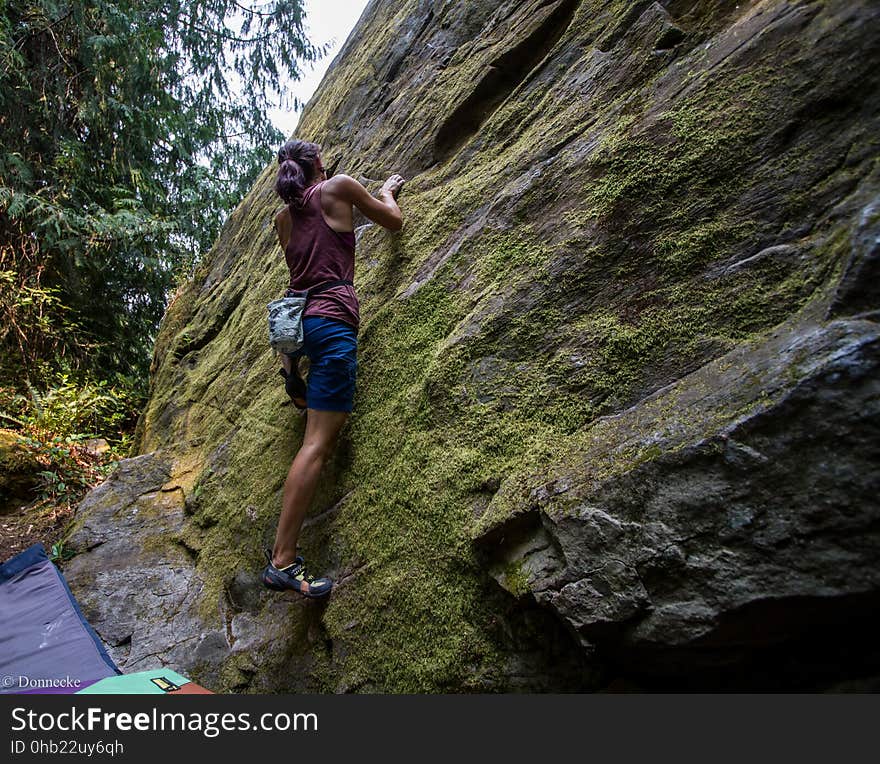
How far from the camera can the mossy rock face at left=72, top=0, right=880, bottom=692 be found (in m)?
1.98

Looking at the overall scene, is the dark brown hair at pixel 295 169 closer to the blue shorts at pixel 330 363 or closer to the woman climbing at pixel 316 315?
the woman climbing at pixel 316 315

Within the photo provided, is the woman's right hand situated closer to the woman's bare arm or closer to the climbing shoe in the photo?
the woman's bare arm

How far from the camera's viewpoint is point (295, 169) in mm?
3617

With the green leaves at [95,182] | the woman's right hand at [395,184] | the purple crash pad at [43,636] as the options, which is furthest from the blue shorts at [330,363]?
the green leaves at [95,182]

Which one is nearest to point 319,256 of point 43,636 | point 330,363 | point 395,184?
point 330,363

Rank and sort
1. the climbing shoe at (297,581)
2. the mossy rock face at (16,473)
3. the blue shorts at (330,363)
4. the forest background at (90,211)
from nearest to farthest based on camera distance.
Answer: the climbing shoe at (297,581) < the blue shorts at (330,363) < the mossy rock face at (16,473) < the forest background at (90,211)

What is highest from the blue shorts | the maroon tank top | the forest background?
the forest background

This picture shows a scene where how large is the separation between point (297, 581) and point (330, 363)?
131cm

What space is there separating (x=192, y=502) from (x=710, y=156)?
476 centimetres

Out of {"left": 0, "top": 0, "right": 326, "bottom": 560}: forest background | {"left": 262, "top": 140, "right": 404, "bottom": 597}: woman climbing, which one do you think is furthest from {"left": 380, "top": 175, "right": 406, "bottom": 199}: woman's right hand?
{"left": 0, "top": 0, "right": 326, "bottom": 560}: forest background

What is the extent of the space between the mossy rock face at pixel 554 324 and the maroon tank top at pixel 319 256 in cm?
38

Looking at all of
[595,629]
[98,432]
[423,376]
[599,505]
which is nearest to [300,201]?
[423,376]

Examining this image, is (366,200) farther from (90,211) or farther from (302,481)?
(90,211)

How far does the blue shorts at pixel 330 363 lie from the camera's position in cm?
329
